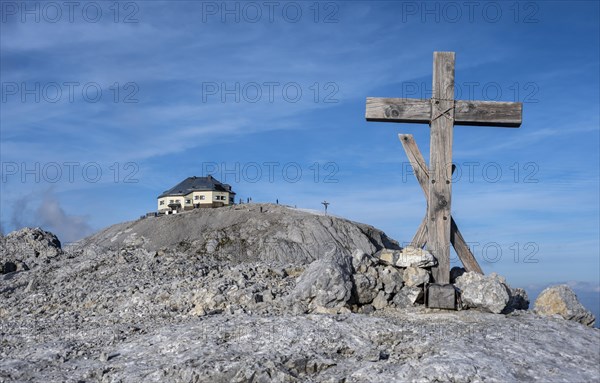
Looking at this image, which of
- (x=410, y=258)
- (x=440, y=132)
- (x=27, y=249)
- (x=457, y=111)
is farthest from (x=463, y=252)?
(x=27, y=249)

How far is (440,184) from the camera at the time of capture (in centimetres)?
1233

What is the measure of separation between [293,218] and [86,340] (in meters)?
15.9

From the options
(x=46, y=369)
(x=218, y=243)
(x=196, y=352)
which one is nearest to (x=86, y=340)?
(x=46, y=369)

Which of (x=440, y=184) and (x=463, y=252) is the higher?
(x=440, y=184)

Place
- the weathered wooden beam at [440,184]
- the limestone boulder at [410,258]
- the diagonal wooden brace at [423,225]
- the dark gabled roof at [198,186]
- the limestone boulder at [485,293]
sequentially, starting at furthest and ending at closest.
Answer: the dark gabled roof at [198,186] < the diagonal wooden brace at [423,225] < the weathered wooden beam at [440,184] < the limestone boulder at [410,258] < the limestone boulder at [485,293]

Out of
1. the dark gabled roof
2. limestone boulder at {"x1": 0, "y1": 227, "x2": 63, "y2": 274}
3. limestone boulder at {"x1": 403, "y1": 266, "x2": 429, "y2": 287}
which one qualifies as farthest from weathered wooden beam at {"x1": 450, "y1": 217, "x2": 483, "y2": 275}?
the dark gabled roof

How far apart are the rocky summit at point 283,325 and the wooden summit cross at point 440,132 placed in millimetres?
512

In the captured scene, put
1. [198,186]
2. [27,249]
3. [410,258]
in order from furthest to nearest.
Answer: [198,186]
[27,249]
[410,258]

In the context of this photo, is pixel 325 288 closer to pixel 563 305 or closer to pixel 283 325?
pixel 283 325

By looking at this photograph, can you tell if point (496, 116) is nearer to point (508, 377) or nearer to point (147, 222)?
point (508, 377)

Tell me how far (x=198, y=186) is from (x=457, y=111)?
3731 centimetres

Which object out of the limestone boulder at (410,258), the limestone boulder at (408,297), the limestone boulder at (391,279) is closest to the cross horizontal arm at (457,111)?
the limestone boulder at (410,258)

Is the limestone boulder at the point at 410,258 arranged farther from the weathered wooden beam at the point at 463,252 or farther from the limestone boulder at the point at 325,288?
the limestone boulder at the point at 325,288

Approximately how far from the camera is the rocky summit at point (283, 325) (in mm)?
7910
